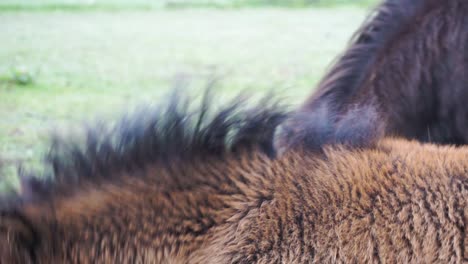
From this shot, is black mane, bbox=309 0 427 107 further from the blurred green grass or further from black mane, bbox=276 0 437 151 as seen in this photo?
the blurred green grass

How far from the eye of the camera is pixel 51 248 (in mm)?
1299

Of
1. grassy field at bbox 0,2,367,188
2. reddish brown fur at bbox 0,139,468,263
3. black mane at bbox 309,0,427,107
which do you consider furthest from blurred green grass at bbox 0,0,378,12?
reddish brown fur at bbox 0,139,468,263

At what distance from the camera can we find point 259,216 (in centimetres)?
142

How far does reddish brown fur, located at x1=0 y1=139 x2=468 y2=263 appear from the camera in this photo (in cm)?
134

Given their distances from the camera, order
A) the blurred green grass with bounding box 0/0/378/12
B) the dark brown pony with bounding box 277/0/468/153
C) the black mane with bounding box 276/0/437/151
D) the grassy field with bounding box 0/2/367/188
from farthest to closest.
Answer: the blurred green grass with bounding box 0/0/378/12 → the grassy field with bounding box 0/2/367/188 → the dark brown pony with bounding box 277/0/468/153 → the black mane with bounding box 276/0/437/151

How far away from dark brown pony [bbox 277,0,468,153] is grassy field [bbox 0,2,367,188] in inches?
42.5

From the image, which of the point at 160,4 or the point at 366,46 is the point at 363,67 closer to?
the point at 366,46

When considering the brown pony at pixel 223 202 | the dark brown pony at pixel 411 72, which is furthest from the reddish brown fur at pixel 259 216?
the dark brown pony at pixel 411 72

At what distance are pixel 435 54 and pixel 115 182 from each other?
1589mm

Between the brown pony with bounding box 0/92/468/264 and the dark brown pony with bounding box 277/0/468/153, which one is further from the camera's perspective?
the dark brown pony with bounding box 277/0/468/153

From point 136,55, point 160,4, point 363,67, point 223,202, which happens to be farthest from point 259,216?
point 160,4

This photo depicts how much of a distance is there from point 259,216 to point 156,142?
0.29 m

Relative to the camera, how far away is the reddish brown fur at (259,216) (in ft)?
4.40

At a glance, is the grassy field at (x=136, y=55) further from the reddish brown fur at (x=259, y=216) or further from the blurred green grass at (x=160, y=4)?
the reddish brown fur at (x=259, y=216)
